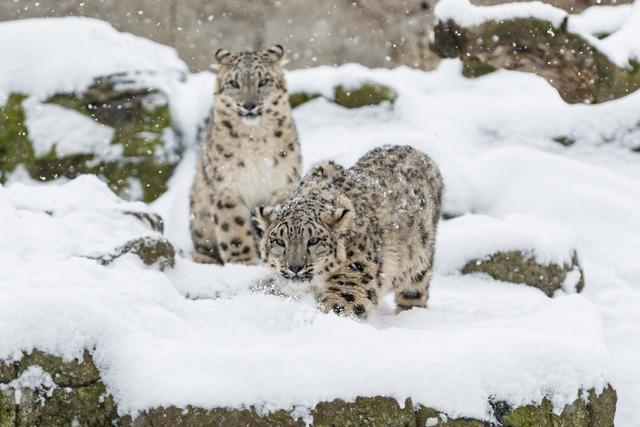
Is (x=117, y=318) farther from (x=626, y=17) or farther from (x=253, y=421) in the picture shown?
(x=626, y=17)

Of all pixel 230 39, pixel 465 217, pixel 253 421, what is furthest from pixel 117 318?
pixel 230 39

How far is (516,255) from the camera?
874cm

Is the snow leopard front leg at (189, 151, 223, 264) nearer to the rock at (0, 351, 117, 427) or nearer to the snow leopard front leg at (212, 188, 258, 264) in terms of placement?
the snow leopard front leg at (212, 188, 258, 264)

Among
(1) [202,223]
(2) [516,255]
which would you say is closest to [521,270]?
(2) [516,255]

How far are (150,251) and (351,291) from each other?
1.64m

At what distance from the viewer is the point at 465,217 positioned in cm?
1020

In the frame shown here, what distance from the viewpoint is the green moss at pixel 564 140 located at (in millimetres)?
→ 11945

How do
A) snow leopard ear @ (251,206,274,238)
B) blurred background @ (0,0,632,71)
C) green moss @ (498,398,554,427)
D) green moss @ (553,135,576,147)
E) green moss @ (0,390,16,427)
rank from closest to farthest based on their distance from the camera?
green moss @ (0,390,16,427), green moss @ (498,398,554,427), snow leopard ear @ (251,206,274,238), green moss @ (553,135,576,147), blurred background @ (0,0,632,71)

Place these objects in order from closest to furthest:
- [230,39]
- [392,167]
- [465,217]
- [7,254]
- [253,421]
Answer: [253,421] → [7,254] → [392,167] → [465,217] → [230,39]

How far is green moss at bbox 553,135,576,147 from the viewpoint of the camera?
39.2 ft

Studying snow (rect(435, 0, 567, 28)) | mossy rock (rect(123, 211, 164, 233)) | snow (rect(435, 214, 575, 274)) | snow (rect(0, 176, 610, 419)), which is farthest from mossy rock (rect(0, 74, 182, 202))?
snow (rect(0, 176, 610, 419))

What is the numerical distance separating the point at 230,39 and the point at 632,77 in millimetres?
11565

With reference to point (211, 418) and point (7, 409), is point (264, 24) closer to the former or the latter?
point (7, 409)

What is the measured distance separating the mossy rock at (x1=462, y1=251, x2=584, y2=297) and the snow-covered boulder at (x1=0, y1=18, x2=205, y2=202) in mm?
4282
